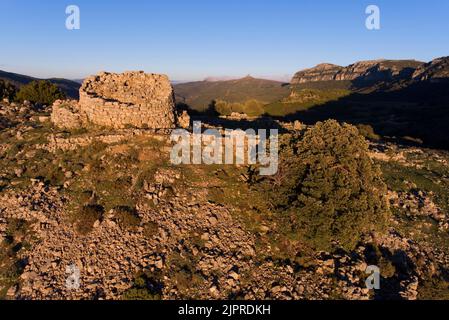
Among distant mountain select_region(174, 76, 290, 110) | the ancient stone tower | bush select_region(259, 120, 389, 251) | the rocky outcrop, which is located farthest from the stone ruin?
the rocky outcrop

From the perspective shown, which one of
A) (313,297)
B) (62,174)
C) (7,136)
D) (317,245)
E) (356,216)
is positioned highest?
(7,136)

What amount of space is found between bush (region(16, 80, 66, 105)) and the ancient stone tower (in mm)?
14373

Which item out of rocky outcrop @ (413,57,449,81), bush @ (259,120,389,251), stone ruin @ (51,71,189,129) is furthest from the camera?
rocky outcrop @ (413,57,449,81)

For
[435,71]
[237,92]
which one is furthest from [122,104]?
[435,71]

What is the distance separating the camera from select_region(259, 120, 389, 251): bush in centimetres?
1740

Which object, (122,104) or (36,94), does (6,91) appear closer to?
(36,94)

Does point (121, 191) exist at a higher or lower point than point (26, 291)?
higher

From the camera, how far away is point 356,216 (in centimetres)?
1750

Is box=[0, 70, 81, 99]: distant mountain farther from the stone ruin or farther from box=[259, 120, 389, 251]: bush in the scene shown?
box=[259, 120, 389, 251]: bush

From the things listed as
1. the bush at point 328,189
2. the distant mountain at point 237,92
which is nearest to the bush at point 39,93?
the bush at point 328,189

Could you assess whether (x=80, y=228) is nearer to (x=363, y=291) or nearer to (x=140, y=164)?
(x=140, y=164)

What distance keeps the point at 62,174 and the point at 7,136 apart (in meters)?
8.55

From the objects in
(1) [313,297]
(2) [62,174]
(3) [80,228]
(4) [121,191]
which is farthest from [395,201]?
(2) [62,174]

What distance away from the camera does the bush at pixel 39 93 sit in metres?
39.7
